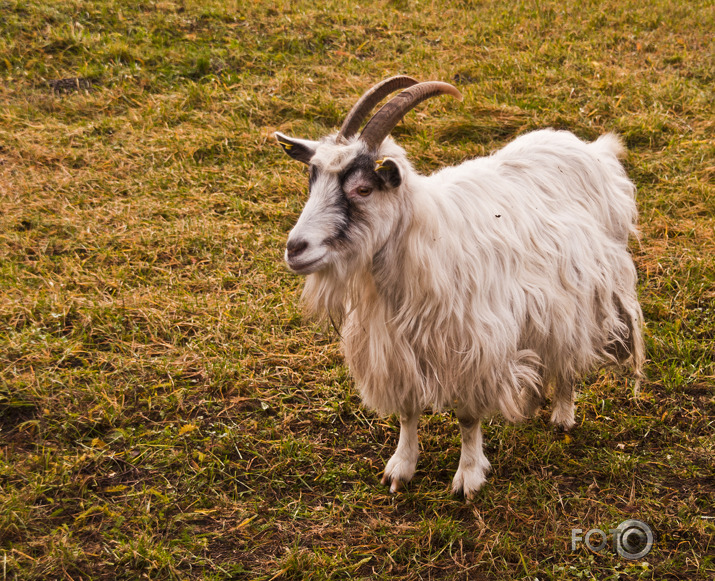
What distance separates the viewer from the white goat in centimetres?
254

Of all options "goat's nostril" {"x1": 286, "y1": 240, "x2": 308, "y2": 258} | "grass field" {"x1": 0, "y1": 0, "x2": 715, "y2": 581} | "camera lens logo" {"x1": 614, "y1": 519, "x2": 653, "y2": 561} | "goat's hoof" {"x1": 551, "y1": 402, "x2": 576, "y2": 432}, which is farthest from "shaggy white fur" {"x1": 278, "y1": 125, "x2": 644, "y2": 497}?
"camera lens logo" {"x1": 614, "y1": 519, "x2": 653, "y2": 561}

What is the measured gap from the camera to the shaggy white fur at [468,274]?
8.31 feet

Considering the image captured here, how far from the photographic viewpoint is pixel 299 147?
2.86 metres

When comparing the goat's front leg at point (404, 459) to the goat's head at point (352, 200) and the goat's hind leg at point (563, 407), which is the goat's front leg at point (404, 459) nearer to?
the goat's hind leg at point (563, 407)

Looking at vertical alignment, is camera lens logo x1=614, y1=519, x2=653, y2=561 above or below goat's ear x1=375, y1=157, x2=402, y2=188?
below

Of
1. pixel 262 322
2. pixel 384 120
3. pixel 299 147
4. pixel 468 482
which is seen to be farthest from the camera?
pixel 262 322

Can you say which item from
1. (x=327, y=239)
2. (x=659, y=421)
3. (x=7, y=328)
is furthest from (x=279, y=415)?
(x=659, y=421)

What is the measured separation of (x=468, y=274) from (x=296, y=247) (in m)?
0.74

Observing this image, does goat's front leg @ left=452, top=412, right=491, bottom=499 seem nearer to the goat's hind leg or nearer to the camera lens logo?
the goat's hind leg

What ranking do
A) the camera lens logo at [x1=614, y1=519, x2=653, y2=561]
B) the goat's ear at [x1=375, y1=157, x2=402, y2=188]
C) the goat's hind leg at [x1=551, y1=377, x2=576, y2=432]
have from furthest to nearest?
the goat's hind leg at [x1=551, y1=377, x2=576, y2=432]
the camera lens logo at [x1=614, y1=519, x2=653, y2=561]
the goat's ear at [x1=375, y1=157, x2=402, y2=188]

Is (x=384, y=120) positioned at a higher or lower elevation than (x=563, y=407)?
higher

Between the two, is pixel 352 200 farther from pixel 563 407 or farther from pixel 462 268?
pixel 563 407

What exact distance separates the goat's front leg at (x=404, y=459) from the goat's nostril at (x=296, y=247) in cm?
113

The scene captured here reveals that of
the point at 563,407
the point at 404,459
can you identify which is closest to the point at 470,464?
the point at 404,459
